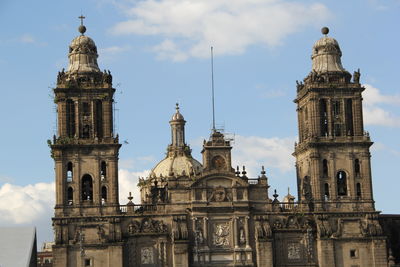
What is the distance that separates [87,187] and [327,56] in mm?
25658

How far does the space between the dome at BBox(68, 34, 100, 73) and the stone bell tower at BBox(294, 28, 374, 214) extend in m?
20.0

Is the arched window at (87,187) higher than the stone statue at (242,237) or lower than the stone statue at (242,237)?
higher

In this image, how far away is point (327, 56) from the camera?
102 metres

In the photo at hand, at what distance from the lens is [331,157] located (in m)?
99.4

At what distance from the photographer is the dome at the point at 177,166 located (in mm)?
113812

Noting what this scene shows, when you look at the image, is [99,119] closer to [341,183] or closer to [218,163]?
[218,163]

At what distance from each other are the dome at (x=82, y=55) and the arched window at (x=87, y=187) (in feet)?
32.7

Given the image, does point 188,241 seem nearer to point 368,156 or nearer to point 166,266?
point 166,266

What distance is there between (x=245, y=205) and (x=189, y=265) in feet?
24.1

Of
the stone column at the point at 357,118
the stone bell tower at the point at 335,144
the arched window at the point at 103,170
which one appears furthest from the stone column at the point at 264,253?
the arched window at the point at 103,170

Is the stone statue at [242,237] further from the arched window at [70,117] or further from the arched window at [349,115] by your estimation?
the arched window at [70,117]

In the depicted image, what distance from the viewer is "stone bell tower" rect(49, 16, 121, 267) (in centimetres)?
9481

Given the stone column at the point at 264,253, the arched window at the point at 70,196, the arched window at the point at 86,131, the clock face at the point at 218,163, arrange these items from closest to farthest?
the stone column at the point at 264,253
the arched window at the point at 70,196
the clock face at the point at 218,163
the arched window at the point at 86,131

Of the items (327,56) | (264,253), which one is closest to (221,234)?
(264,253)
